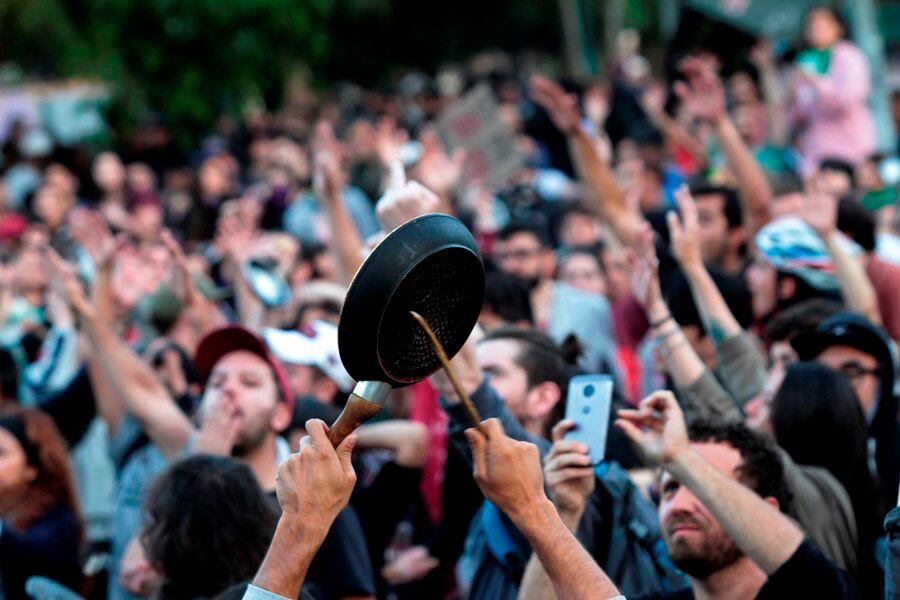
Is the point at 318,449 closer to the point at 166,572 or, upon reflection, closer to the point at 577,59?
the point at 166,572

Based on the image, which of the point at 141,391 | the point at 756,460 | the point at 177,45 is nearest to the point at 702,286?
the point at 756,460

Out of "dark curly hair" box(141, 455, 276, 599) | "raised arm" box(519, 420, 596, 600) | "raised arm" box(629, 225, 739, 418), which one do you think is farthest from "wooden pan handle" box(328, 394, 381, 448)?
"raised arm" box(629, 225, 739, 418)

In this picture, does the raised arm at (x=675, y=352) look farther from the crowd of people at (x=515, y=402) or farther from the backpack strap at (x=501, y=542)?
the backpack strap at (x=501, y=542)

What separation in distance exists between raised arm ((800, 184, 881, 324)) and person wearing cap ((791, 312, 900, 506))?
623 mm

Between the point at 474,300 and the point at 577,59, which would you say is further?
the point at 577,59

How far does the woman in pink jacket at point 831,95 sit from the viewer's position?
10352mm

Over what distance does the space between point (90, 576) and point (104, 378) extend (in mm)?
1212

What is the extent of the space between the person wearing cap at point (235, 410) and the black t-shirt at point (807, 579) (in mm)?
1462

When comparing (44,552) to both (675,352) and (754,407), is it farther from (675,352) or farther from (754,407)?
(754,407)

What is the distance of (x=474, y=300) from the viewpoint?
300cm

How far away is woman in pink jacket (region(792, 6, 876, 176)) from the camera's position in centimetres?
1035

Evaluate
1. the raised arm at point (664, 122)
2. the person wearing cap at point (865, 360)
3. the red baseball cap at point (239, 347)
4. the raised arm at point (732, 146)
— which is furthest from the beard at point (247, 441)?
the raised arm at point (664, 122)

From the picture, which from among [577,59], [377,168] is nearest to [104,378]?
[377,168]

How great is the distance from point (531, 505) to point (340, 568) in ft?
5.67
